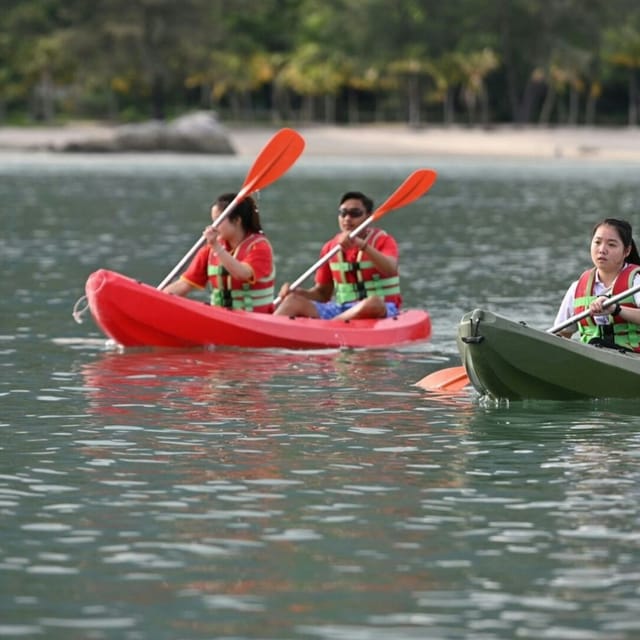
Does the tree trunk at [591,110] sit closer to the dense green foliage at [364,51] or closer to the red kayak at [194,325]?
the dense green foliage at [364,51]

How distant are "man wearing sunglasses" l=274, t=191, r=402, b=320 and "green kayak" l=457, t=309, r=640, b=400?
109 inches

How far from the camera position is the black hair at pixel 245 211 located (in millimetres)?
12180

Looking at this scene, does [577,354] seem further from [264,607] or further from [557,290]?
[557,290]

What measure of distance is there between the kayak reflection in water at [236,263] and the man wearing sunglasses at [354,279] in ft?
0.81

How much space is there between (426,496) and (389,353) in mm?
4877

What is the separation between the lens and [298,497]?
762 centimetres

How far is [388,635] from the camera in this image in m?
5.64

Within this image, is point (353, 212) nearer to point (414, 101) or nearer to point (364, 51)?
point (364, 51)

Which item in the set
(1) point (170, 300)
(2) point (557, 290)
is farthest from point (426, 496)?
(2) point (557, 290)

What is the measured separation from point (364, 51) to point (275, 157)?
5860cm

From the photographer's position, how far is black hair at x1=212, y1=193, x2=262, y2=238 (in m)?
12.2

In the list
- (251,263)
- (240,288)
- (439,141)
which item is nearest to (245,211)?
(251,263)

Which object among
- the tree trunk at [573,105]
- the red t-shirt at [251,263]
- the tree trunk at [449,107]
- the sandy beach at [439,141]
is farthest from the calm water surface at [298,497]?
the tree trunk at [573,105]

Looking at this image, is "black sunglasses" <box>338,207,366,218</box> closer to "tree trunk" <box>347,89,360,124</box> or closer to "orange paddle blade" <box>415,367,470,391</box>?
Answer: "orange paddle blade" <box>415,367,470,391</box>
